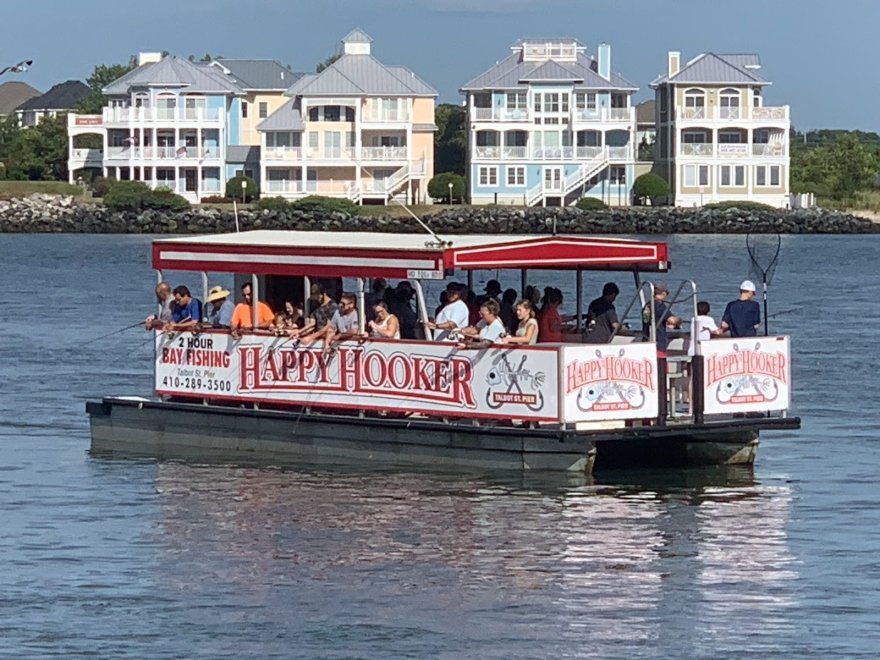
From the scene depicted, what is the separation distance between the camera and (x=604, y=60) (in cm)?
12338

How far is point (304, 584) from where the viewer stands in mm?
17172

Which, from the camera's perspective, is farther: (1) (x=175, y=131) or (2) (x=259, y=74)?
(2) (x=259, y=74)

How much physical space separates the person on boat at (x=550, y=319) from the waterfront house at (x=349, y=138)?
93658mm

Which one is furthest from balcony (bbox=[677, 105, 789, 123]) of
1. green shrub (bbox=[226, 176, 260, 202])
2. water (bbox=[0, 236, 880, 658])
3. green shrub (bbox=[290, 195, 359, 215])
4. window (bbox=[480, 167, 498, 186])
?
water (bbox=[0, 236, 880, 658])

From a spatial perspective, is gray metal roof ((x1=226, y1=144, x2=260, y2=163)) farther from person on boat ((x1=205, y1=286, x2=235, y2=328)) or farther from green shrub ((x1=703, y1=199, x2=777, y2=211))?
person on boat ((x1=205, y1=286, x2=235, y2=328))

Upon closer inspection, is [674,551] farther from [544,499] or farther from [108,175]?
[108,175]

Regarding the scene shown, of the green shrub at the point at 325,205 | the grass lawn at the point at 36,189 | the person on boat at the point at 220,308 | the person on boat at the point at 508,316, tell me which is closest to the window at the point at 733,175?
the green shrub at the point at 325,205

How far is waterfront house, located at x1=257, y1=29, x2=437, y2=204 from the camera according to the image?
385 ft

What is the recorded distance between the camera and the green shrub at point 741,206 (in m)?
118

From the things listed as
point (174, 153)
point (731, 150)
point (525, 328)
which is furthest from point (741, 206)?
point (525, 328)

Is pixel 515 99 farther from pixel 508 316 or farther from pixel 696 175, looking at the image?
pixel 508 316

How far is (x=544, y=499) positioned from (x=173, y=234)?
297 feet

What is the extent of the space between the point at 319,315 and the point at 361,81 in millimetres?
97308

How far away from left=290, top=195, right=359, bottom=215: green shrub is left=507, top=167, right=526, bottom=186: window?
9379 millimetres
